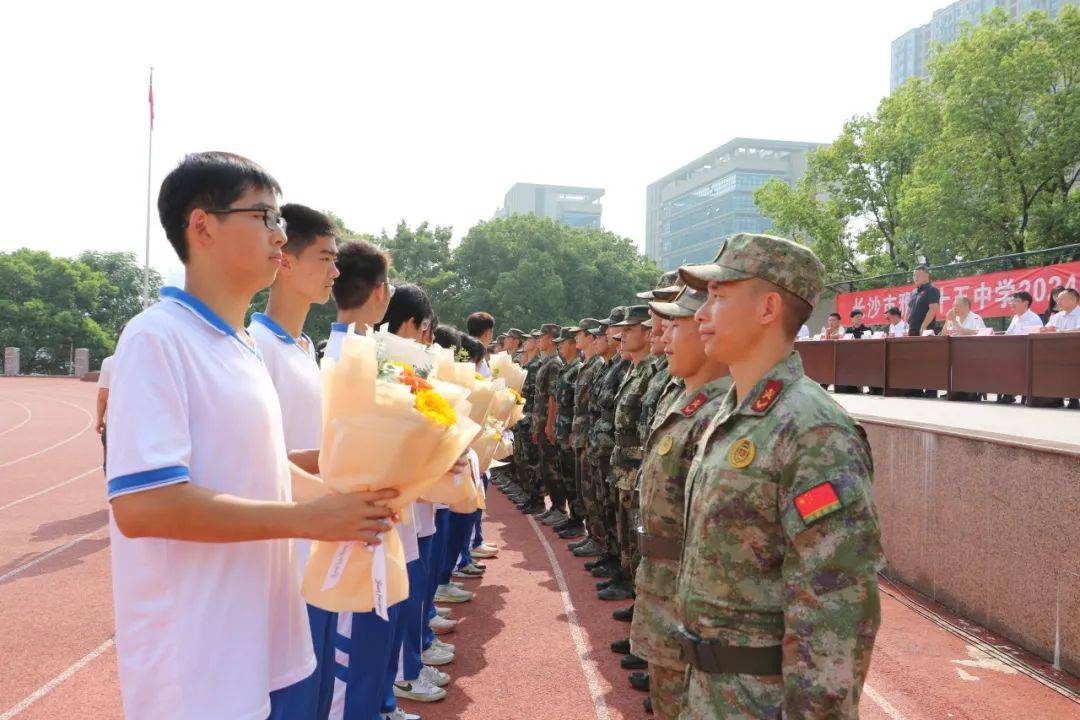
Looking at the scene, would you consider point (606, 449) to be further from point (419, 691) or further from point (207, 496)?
point (207, 496)

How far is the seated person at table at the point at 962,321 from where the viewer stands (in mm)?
10962

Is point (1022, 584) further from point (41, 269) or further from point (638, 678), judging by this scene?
point (41, 269)

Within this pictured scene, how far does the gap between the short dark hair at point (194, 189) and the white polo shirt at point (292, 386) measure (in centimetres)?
71

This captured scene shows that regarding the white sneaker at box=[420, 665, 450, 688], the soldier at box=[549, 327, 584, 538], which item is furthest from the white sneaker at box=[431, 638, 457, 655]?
the soldier at box=[549, 327, 584, 538]

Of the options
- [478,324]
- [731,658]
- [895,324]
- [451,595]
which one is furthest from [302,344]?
[895,324]

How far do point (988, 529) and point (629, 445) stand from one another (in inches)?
101

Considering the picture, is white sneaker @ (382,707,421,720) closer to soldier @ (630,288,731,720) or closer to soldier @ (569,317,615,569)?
soldier @ (630,288,731,720)

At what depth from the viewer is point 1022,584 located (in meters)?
5.04

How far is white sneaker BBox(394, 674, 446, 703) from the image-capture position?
4.33 m

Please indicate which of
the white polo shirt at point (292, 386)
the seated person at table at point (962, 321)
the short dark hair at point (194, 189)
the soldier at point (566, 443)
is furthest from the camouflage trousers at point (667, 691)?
the seated person at table at point (962, 321)

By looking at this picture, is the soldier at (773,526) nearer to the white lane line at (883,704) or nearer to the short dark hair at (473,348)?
the white lane line at (883,704)

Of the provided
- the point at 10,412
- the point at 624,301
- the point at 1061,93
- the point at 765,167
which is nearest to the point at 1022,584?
the point at 10,412

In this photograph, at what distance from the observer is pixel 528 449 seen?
37.9 feet

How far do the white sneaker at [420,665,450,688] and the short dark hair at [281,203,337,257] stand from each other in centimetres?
284
